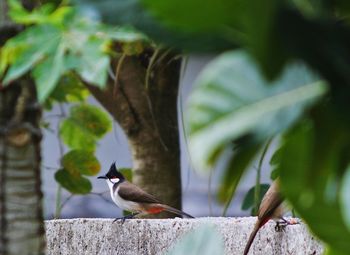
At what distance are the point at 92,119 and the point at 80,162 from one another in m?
0.41

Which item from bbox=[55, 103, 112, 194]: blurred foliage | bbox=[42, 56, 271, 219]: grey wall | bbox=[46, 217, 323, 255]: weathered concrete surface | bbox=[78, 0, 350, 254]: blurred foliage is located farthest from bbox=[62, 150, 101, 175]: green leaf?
bbox=[78, 0, 350, 254]: blurred foliage

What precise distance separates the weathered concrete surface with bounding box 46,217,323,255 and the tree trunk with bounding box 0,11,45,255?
6.60ft

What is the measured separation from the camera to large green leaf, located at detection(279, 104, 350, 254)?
49 cm

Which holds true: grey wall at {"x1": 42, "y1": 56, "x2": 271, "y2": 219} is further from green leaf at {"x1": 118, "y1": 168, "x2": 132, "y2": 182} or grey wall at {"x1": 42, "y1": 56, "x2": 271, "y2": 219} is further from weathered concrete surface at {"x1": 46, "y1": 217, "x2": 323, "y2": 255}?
weathered concrete surface at {"x1": 46, "y1": 217, "x2": 323, "y2": 255}

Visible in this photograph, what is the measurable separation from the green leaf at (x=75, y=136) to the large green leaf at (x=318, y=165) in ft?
15.0

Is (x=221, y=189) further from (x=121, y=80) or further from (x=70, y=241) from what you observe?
(x=121, y=80)

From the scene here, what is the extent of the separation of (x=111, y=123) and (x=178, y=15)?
4731 mm

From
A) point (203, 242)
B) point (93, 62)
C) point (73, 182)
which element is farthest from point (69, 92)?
point (203, 242)

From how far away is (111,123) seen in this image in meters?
5.17

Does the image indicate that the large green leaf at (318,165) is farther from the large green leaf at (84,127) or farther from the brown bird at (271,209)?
Answer: the large green leaf at (84,127)

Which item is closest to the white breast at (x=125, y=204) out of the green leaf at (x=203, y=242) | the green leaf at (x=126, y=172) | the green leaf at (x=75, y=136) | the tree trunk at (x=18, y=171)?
the green leaf at (x=126, y=172)

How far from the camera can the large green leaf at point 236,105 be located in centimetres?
46

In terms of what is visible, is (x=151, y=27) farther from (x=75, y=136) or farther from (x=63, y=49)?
(x=75, y=136)

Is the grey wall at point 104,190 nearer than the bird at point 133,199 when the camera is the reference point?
No
